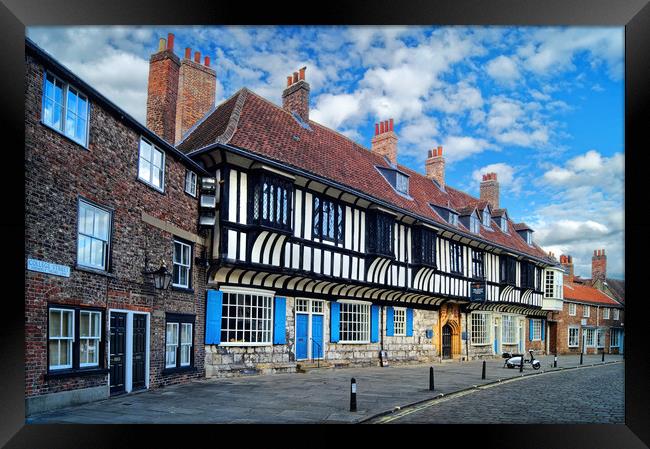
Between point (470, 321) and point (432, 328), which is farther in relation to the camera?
point (470, 321)

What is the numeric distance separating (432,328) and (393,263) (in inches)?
212

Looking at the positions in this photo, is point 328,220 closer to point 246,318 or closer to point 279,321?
point 279,321

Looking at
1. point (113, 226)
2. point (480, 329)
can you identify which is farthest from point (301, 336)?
point (480, 329)

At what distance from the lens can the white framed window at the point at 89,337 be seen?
33.0 feet

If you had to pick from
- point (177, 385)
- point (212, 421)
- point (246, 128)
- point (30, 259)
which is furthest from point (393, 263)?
point (30, 259)

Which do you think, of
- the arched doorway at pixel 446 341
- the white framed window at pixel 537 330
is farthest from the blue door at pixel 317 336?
the white framed window at pixel 537 330

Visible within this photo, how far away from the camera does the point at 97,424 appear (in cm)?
884

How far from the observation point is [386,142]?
84.8ft

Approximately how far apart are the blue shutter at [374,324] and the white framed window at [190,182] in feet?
29.2

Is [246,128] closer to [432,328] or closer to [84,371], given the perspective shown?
[84,371]

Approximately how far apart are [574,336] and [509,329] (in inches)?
341

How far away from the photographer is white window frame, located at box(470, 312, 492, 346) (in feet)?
91.2
